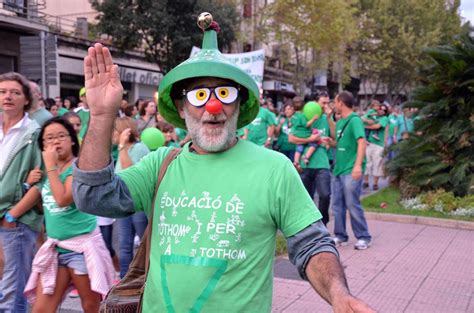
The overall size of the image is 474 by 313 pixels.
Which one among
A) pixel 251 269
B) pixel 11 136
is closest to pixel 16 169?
pixel 11 136

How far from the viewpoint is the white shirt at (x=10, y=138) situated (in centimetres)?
393

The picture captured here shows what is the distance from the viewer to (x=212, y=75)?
208cm

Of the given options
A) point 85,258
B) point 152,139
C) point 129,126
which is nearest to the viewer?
point 85,258

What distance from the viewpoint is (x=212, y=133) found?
2.14m

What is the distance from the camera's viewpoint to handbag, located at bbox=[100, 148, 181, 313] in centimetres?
221

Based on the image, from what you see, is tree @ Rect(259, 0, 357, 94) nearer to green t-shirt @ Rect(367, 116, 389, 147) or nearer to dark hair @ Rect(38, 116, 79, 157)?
green t-shirt @ Rect(367, 116, 389, 147)

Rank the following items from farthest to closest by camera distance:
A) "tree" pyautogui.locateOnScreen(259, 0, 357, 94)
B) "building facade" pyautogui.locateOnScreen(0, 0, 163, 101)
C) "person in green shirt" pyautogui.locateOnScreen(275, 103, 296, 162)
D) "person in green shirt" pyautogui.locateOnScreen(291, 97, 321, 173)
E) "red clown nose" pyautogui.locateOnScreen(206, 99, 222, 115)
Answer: "tree" pyautogui.locateOnScreen(259, 0, 357, 94)
"building facade" pyautogui.locateOnScreen(0, 0, 163, 101)
"person in green shirt" pyautogui.locateOnScreen(275, 103, 296, 162)
"person in green shirt" pyautogui.locateOnScreen(291, 97, 321, 173)
"red clown nose" pyautogui.locateOnScreen(206, 99, 222, 115)

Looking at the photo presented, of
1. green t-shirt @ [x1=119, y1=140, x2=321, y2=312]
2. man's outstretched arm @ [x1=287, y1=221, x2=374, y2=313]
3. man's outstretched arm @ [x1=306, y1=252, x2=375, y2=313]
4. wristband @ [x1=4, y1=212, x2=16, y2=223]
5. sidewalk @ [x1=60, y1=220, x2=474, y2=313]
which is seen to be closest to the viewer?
man's outstretched arm @ [x1=306, y1=252, x2=375, y2=313]

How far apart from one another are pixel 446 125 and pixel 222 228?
8.57 m

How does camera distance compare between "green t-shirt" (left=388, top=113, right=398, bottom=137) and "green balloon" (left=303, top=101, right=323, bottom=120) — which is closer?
"green balloon" (left=303, top=101, right=323, bottom=120)

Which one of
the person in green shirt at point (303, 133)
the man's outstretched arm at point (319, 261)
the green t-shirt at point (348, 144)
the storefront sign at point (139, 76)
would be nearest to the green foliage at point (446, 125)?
the person in green shirt at point (303, 133)

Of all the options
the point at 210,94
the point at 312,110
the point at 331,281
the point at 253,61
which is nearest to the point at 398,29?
the point at 253,61

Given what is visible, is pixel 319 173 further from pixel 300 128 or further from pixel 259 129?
pixel 259 129

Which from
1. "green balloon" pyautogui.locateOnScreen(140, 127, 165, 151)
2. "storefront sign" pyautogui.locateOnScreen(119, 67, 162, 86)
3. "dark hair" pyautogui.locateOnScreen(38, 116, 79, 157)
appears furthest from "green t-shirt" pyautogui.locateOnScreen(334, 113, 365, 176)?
"storefront sign" pyautogui.locateOnScreen(119, 67, 162, 86)
